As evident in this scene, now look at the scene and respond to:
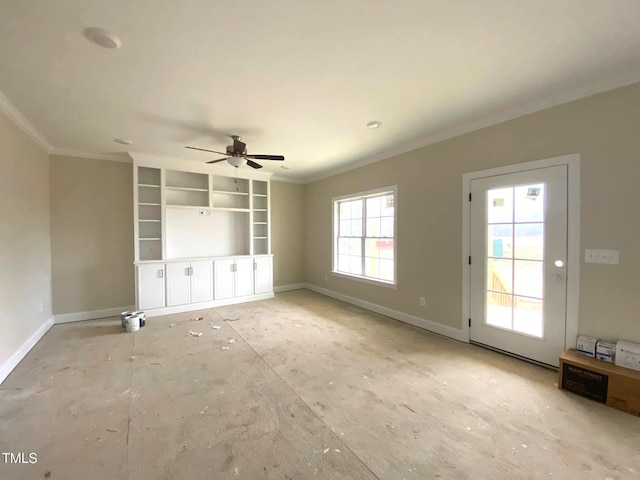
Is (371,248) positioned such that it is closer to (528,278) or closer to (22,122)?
(528,278)

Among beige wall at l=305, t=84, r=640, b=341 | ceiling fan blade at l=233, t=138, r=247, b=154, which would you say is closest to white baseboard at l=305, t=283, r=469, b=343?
beige wall at l=305, t=84, r=640, b=341

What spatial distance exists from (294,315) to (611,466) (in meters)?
3.56

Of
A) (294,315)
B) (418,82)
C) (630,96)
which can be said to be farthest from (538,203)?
(294,315)

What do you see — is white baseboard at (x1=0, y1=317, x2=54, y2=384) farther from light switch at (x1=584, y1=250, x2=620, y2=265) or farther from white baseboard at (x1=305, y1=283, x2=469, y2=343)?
light switch at (x1=584, y1=250, x2=620, y2=265)

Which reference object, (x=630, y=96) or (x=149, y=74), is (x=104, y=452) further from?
(x=630, y=96)

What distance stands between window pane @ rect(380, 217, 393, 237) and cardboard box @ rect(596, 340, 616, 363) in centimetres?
265

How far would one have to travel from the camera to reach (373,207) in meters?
4.84

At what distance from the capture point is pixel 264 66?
82.4 inches

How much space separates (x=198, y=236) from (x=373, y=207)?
11.0 feet

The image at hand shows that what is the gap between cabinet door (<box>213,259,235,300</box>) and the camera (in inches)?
197

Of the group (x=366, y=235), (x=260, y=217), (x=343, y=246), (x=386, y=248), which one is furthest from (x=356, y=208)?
(x=260, y=217)

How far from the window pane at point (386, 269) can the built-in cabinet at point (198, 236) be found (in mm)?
2329

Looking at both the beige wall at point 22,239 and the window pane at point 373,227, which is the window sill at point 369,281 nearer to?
the window pane at point 373,227

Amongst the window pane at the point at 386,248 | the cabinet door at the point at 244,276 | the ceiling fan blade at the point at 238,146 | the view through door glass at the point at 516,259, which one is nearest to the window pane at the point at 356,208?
the window pane at the point at 386,248
